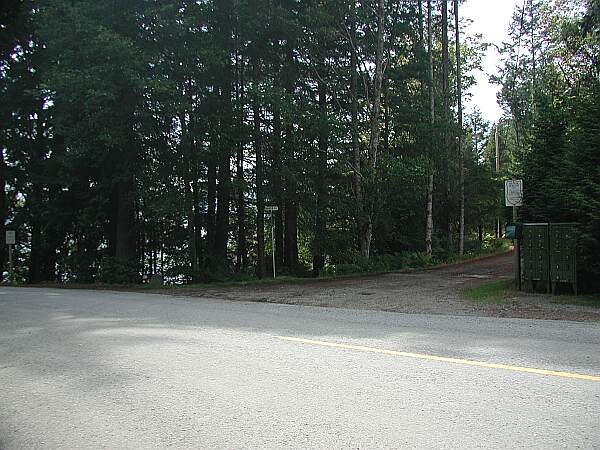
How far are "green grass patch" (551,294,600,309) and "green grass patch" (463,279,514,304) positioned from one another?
1.11m

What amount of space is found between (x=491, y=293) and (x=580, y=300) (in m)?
2.30

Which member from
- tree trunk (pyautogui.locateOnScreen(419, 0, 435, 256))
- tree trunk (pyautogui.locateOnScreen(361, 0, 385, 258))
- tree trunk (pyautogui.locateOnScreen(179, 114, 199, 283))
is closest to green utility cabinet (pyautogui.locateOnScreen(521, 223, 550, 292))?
tree trunk (pyautogui.locateOnScreen(361, 0, 385, 258))

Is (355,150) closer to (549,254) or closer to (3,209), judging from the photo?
(549,254)

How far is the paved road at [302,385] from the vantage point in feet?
13.7

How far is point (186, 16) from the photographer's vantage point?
20.3m

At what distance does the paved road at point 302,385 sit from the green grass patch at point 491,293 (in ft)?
11.7

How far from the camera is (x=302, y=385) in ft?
17.9

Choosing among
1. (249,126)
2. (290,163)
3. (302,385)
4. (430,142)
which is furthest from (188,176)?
(302,385)

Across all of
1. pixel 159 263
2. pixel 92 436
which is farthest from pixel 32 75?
pixel 92 436

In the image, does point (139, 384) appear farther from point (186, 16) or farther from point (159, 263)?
point (159, 263)

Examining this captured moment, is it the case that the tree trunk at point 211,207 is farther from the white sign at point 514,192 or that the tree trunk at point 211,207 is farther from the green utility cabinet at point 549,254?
the green utility cabinet at point 549,254

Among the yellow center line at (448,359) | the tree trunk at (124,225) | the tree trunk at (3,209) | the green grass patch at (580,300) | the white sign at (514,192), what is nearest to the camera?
the yellow center line at (448,359)

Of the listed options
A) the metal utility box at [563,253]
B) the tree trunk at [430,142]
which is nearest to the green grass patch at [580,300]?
the metal utility box at [563,253]

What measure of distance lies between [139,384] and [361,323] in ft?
15.7
